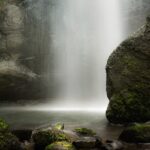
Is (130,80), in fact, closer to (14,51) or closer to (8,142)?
(8,142)

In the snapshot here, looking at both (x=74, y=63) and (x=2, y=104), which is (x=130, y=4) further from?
(x=2, y=104)

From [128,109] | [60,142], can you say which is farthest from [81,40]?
[60,142]

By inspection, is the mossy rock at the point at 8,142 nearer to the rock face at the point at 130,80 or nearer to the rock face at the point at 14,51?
the rock face at the point at 130,80

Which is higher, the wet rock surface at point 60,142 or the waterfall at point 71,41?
the waterfall at point 71,41

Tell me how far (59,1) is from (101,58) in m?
5.66

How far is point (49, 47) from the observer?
30.7 metres

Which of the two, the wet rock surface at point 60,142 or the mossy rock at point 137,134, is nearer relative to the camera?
the wet rock surface at point 60,142

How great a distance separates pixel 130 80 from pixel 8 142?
8.67 meters

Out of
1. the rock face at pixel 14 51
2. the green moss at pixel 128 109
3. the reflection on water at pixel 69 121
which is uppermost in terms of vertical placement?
the rock face at pixel 14 51

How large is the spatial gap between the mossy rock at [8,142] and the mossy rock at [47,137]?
0.76m

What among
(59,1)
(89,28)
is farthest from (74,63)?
(59,1)

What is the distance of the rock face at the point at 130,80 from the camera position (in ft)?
61.6

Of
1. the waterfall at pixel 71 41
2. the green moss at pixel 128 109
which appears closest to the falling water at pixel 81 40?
the waterfall at pixel 71 41

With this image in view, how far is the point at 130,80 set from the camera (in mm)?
19828
